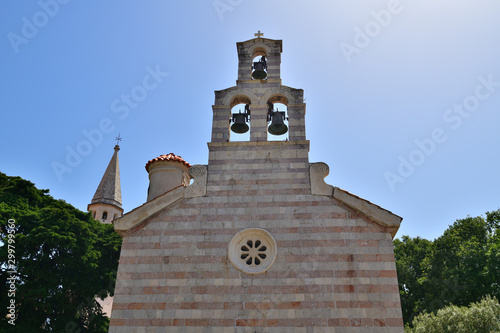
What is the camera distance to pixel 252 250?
11.2 meters

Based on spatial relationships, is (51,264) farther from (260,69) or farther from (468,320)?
(468,320)

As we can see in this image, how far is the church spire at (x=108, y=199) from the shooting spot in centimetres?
3934

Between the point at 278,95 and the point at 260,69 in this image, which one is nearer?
the point at 278,95

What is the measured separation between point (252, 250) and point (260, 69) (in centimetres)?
690

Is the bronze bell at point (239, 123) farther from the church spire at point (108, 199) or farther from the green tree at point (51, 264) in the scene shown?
the church spire at point (108, 199)

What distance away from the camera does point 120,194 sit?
41.8 meters

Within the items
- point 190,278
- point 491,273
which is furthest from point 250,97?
point 491,273

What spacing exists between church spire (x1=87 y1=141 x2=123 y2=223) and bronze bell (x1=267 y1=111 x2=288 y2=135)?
2914 centimetres

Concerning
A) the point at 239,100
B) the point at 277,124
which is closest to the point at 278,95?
the point at 277,124

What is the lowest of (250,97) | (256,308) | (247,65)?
(256,308)

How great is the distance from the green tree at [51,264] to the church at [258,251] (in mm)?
13594

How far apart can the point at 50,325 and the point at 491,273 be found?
25.9 meters

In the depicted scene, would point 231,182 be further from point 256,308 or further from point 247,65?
point 247,65

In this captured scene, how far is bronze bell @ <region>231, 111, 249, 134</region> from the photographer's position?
13961mm
